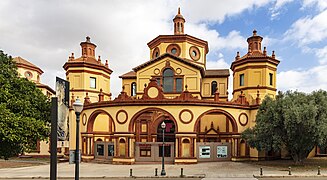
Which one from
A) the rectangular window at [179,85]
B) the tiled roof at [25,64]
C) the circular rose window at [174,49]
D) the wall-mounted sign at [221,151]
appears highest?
the circular rose window at [174,49]

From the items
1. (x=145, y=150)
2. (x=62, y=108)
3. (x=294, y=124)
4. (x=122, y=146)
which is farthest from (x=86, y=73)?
(x=62, y=108)

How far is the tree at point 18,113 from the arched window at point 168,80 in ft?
47.8

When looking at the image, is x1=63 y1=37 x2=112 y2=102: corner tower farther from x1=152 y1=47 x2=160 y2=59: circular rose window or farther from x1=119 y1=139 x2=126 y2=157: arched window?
x1=119 y1=139 x2=126 y2=157: arched window

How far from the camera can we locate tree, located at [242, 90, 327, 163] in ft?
81.1

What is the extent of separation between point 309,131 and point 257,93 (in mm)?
12529

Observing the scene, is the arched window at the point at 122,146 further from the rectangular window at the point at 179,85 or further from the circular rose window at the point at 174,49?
the circular rose window at the point at 174,49

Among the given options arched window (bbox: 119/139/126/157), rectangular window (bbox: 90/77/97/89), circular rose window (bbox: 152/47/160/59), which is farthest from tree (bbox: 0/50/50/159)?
circular rose window (bbox: 152/47/160/59)

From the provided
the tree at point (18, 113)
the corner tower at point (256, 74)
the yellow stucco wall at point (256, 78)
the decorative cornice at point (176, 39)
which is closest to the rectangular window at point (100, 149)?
the tree at point (18, 113)

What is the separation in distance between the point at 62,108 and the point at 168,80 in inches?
1097

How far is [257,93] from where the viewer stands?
36.8m

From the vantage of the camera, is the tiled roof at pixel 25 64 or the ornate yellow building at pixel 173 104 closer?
the ornate yellow building at pixel 173 104

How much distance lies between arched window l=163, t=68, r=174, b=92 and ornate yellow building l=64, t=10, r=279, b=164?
0.42ft

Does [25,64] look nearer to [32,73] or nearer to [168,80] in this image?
[32,73]

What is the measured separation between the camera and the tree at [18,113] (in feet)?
80.4
